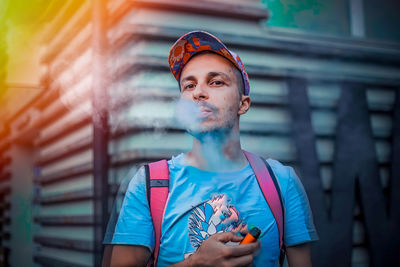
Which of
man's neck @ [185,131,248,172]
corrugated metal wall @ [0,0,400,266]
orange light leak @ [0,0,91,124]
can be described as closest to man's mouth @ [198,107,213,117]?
man's neck @ [185,131,248,172]

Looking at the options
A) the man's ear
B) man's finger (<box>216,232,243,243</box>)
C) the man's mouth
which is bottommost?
man's finger (<box>216,232,243,243</box>)

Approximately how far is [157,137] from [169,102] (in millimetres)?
335

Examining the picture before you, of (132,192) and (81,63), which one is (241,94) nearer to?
(132,192)

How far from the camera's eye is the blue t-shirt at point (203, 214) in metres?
1.88

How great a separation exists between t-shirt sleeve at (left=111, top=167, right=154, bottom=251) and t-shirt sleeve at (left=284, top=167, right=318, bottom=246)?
0.73 metres

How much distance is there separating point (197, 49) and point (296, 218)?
1.08 meters

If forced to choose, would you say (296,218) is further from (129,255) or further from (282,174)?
(129,255)

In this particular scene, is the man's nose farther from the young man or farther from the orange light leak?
the orange light leak

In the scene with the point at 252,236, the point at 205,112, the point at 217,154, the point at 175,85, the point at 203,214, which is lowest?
the point at 252,236

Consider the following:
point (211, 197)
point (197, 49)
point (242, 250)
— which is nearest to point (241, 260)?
point (242, 250)

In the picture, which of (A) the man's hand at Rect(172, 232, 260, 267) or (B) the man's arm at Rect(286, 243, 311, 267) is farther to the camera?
(B) the man's arm at Rect(286, 243, 311, 267)

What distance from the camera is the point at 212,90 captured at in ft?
6.70

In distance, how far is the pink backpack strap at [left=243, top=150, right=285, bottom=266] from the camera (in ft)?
6.49

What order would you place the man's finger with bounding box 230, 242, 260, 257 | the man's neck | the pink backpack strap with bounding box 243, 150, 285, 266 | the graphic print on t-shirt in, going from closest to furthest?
1. the man's finger with bounding box 230, 242, 260, 257
2. the graphic print on t-shirt
3. the pink backpack strap with bounding box 243, 150, 285, 266
4. the man's neck
